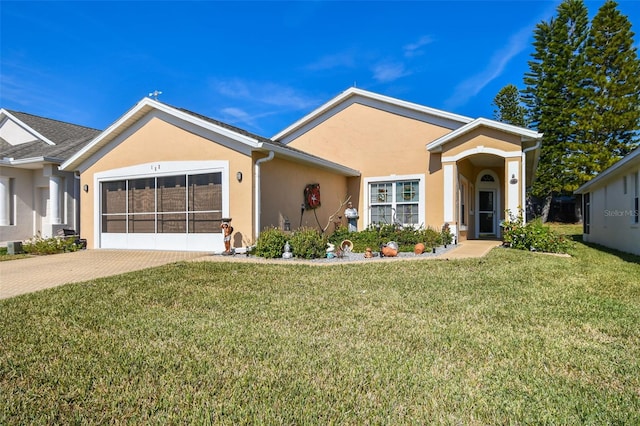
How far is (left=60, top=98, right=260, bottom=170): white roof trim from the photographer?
9836 millimetres

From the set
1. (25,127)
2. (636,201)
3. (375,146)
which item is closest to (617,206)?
(636,201)

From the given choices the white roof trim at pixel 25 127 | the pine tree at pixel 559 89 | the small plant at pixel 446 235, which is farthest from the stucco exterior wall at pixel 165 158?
the pine tree at pixel 559 89

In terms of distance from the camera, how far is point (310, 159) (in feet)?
37.7

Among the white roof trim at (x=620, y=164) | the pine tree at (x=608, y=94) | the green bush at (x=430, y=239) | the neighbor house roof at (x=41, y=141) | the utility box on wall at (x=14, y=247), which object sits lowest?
the utility box on wall at (x=14, y=247)

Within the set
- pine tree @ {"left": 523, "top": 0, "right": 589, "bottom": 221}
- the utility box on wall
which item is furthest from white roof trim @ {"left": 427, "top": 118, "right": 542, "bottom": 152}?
pine tree @ {"left": 523, "top": 0, "right": 589, "bottom": 221}

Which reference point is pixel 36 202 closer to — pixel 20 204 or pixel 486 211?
pixel 20 204

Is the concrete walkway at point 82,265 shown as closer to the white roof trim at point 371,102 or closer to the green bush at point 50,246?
the green bush at point 50,246

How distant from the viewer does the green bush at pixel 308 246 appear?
8.97 meters

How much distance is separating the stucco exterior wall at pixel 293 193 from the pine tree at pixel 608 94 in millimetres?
19350

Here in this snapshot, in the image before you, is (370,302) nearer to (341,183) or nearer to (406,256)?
(406,256)

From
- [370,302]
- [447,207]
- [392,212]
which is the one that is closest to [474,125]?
[447,207]

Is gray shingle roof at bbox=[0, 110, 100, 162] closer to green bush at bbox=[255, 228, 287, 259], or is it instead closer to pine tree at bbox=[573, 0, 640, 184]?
green bush at bbox=[255, 228, 287, 259]

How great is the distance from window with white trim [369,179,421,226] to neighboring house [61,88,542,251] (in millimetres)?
38

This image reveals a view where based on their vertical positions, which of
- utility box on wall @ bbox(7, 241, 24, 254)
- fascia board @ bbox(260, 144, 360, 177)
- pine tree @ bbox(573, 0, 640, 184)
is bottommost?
utility box on wall @ bbox(7, 241, 24, 254)
